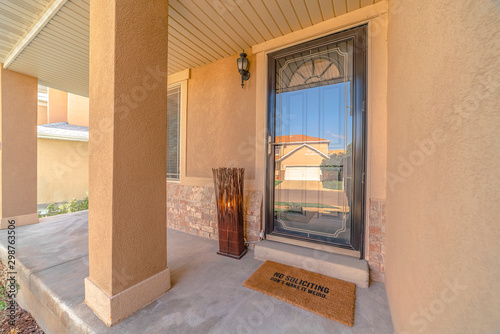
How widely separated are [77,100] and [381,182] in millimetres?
10496

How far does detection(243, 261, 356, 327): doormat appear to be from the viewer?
1.53 m

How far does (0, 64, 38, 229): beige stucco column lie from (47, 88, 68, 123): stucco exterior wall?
4916 mm

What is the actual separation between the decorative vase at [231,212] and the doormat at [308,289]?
1.49 feet

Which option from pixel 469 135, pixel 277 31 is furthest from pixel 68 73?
pixel 469 135

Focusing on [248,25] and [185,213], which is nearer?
[248,25]

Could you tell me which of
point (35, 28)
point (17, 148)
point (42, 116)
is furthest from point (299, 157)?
point (42, 116)

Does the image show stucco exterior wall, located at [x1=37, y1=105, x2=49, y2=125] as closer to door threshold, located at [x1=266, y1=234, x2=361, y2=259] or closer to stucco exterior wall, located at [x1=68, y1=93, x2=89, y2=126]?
stucco exterior wall, located at [x1=68, y1=93, x2=89, y2=126]

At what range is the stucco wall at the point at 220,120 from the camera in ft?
9.05

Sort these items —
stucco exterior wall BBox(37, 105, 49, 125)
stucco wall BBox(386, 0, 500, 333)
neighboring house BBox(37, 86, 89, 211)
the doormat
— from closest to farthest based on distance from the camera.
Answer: stucco wall BBox(386, 0, 500, 333), the doormat, neighboring house BBox(37, 86, 89, 211), stucco exterior wall BBox(37, 105, 49, 125)

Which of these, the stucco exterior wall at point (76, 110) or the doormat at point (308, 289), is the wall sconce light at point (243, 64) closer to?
the doormat at point (308, 289)

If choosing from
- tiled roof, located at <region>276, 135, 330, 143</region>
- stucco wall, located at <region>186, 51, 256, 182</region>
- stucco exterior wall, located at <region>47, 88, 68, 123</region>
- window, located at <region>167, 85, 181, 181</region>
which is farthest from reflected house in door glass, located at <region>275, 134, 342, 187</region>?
stucco exterior wall, located at <region>47, 88, 68, 123</region>

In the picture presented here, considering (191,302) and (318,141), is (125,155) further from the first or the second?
(318,141)

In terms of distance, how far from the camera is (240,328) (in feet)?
4.49

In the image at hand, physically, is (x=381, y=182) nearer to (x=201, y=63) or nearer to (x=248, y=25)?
(x=248, y=25)
